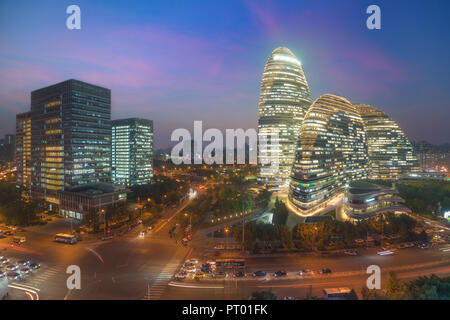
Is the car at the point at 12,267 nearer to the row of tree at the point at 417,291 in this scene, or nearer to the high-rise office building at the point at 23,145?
the row of tree at the point at 417,291

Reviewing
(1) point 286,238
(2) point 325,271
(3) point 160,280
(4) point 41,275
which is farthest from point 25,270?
(2) point 325,271

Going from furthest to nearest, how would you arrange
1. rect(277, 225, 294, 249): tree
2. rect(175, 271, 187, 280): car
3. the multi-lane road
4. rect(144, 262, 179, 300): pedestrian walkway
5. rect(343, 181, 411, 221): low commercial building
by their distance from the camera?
rect(343, 181, 411, 221): low commercial building → rect(277, 225, 294, 249): tree → rect(175, 271, 187, 280): car → the multi-lane road → rect(144, 262, 179, 300): pedestrian walkway

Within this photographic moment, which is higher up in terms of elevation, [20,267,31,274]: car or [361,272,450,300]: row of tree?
[361,272,450,300]: row of tree

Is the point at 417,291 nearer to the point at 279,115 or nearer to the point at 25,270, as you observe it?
the point at 25,270

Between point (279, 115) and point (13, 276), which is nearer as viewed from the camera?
point (13, 276)

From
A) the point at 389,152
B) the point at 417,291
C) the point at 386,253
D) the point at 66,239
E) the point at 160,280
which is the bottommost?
the point at 386,253

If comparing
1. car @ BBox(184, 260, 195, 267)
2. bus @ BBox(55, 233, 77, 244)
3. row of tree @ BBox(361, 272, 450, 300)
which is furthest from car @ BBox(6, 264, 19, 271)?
row of tree @ BBox(361, 272, 450, 300)

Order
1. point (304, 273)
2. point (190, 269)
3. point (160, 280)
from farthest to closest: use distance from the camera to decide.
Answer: point (190, 269), point (304, 273), point (160, 280)

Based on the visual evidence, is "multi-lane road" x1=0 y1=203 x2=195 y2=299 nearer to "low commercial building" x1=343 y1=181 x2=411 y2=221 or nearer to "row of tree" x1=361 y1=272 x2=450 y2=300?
"row of tree" x1=361 y1=272 x2=450 y2=300
